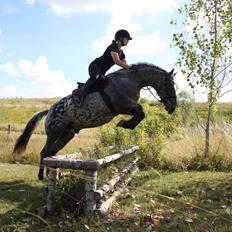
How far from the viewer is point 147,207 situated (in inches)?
243

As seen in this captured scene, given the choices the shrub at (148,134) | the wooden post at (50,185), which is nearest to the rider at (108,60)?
the wooden post at (50,185)

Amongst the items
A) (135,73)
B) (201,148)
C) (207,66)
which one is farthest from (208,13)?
(135,73)

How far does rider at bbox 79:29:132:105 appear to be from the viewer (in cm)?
757

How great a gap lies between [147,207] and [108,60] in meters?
2.90

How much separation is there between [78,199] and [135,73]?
9.94 feet

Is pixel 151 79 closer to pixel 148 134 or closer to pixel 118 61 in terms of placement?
pixel 118 61

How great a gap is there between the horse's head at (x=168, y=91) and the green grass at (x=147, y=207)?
1.41 m

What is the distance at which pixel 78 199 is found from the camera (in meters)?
5.77

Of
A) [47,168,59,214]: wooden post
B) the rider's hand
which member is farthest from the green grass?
the rider's hand

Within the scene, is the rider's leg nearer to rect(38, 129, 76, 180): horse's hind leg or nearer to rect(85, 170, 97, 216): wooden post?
rect(38, 129, 76, 180): horse's hind leg

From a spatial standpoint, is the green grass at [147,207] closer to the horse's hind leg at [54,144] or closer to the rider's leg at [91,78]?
the horse's hind leg at [54,144]

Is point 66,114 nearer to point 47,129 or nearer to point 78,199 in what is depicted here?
point 47,129

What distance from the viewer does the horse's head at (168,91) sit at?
25.8 ft

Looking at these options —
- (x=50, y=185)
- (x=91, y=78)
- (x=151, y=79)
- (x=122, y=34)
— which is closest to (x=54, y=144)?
(x=91, y=78)
